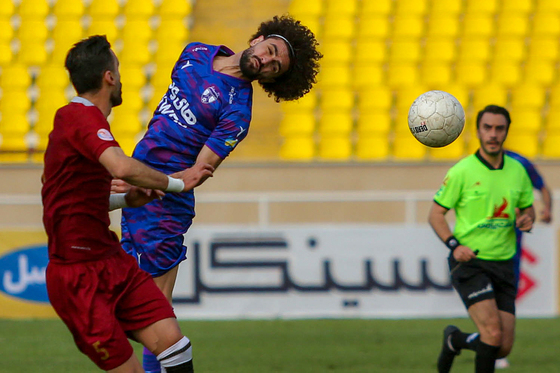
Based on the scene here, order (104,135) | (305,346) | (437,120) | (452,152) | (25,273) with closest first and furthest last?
1. (104,135)
2. (437,120)
3. (305,346)
4. (25,273)
5. (452,152)

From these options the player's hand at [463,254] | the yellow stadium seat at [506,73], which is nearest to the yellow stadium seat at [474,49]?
the yellow stadium seat at [506,73]

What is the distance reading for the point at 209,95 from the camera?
4363mm

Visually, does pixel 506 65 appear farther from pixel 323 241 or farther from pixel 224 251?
pixel 224 251

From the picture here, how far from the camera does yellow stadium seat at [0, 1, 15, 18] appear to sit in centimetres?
1291

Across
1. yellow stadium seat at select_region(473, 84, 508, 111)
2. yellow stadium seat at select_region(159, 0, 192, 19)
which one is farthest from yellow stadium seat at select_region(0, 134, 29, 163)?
yellow stadium seat at select_region(473, 84, 508, 111)

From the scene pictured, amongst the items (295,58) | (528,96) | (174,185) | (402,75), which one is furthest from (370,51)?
(174,185)

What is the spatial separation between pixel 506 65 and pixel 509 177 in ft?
22.5

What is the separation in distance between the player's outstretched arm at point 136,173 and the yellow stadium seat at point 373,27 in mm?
9147

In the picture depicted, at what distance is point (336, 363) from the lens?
6.62 meters

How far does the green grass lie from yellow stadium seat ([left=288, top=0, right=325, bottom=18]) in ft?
19.6

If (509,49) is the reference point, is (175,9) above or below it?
above

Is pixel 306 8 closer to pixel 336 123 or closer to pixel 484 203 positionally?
pixel 336 123

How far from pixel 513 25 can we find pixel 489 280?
797cm

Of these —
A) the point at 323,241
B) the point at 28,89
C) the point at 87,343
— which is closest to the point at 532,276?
the point at 323,241
